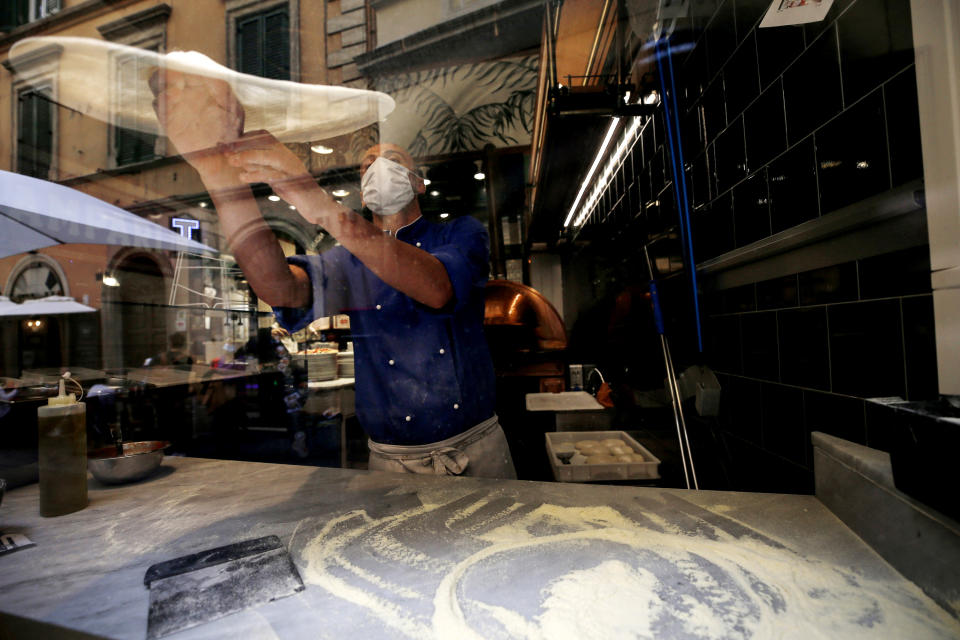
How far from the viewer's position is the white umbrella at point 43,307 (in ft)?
3.75

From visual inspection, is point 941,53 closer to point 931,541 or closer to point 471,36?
point 931,541

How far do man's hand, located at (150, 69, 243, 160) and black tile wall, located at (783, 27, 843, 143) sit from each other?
1323mm

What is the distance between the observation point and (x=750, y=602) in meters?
0.52

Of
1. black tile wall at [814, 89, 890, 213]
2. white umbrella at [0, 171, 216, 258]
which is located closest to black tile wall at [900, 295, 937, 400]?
black tile wall at [814, 89, 890, 213]

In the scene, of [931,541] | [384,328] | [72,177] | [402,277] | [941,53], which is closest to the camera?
[931,541]

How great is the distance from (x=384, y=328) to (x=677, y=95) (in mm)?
1337

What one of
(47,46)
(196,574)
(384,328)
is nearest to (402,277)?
(384,328)

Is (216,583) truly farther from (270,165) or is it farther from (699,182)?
(699,182)

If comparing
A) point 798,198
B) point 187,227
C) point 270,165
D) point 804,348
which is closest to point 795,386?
point 804,348

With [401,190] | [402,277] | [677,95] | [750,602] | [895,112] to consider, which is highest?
[677,95]

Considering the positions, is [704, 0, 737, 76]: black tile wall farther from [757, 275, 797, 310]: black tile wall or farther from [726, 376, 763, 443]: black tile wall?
[726, 376, 763, 443]: black tile wall

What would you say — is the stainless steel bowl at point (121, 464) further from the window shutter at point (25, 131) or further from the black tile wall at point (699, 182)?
the black tile wall at point (699, 182)

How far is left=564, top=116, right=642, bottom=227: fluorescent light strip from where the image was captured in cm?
160

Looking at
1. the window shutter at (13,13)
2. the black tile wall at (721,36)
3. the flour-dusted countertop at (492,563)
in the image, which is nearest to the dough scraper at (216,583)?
the flour-dusted countertop at (492,563)
